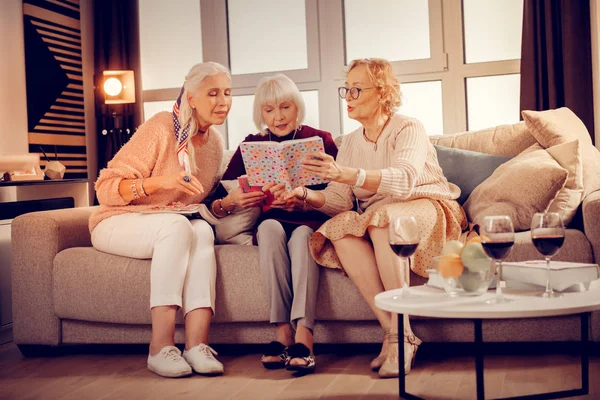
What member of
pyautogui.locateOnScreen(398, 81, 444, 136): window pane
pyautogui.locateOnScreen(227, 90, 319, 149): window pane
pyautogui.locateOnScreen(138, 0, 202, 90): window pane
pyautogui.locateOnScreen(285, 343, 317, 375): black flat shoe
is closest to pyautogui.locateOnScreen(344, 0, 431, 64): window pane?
pyautogui.locateOnScreen(398, 81, 444, 136): window pane

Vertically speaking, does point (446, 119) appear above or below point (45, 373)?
above

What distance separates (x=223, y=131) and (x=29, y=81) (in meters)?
1.39

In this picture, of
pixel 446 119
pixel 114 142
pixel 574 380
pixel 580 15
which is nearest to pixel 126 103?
pixel 114 142

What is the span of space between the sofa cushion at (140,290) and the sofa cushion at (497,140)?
0.99 metres

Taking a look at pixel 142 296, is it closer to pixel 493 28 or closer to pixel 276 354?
pixel 276 354

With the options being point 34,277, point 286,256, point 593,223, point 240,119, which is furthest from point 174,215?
point 240,119

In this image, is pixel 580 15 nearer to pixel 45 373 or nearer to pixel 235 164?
pixel 235 164

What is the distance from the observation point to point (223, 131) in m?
5.34

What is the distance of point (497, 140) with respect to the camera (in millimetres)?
3174

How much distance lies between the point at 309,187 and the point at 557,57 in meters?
2.03

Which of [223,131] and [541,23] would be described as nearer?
[541,23]

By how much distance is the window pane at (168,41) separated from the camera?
5.45 m

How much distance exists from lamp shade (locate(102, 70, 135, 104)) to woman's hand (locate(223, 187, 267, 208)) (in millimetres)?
2461

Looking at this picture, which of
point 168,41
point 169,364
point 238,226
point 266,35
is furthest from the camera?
point 168,41
